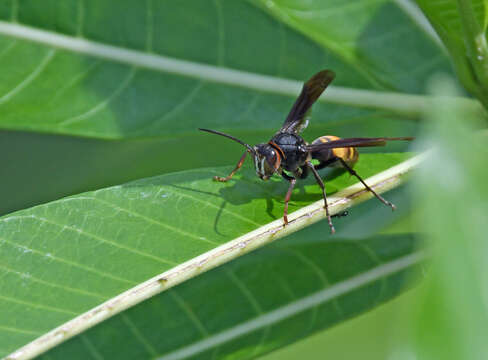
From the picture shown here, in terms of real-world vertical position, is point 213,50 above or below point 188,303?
above

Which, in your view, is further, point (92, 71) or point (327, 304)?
point (92, 71)

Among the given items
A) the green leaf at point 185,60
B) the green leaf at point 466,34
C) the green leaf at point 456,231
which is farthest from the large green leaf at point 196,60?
the green leaf at point 456,231

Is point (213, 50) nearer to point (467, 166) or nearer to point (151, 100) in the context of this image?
point (151, 100)

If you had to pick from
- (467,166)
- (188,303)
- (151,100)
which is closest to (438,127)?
(467,166)

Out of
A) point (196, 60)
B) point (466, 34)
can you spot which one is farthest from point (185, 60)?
point (466, 34)

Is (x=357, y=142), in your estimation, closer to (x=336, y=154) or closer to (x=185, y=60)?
(x=336, y=154)

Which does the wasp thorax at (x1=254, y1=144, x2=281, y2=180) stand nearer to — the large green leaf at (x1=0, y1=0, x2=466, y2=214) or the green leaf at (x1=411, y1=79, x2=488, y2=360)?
the large green leaf at (x1=0, y1=0, x2=466, y2=214)

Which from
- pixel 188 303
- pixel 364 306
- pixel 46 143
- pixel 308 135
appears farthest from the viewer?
pixel 308 135

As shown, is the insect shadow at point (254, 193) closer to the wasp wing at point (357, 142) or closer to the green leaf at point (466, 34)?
the wasp wing at point (357, 142)
